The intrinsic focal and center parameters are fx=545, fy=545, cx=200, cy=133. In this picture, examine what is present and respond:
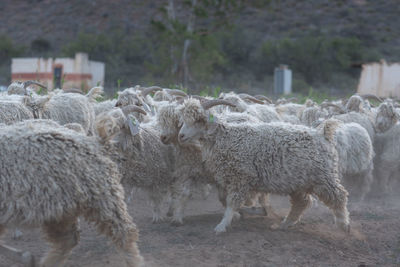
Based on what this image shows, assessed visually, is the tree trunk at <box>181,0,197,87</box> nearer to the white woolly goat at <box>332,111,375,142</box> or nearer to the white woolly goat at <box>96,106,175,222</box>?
the white woolly goat at <box>332,111,375,142</box>

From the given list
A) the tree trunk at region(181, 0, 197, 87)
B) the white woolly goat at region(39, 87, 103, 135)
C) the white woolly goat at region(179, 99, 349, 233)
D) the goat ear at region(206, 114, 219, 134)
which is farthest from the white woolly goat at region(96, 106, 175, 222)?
the tree trunk at region(181, 0, 197, 87)

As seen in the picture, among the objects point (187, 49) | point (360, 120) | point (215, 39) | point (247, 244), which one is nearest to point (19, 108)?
point (247, 244)

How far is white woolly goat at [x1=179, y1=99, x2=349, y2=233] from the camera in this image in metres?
6.28

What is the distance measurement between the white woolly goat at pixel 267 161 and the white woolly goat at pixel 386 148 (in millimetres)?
3881

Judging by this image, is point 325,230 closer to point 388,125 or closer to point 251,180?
point 251,180

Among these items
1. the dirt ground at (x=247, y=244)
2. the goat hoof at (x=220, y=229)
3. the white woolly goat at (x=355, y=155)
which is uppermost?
the white woolly goat at (x=355, y=155)

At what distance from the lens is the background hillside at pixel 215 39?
3181cm

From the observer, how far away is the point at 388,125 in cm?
1045

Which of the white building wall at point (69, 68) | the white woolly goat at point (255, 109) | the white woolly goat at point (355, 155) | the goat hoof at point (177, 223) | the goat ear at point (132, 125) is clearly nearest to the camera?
the goat ear at point (132, 125)

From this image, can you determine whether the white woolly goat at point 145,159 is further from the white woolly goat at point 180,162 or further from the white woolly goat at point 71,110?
the white woolly goat at point 71,110

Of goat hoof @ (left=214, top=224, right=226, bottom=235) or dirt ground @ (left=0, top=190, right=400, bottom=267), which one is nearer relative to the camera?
dirt ground @ (left=0, top=190, right=400, bottom=267)

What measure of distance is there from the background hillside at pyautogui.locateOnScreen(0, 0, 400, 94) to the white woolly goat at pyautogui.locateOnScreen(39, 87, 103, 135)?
61.9 ft

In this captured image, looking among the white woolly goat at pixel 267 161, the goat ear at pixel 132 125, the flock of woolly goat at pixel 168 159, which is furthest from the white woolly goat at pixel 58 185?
the white woolly goat at pixel 267 161

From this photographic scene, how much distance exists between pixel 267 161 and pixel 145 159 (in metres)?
1.59
